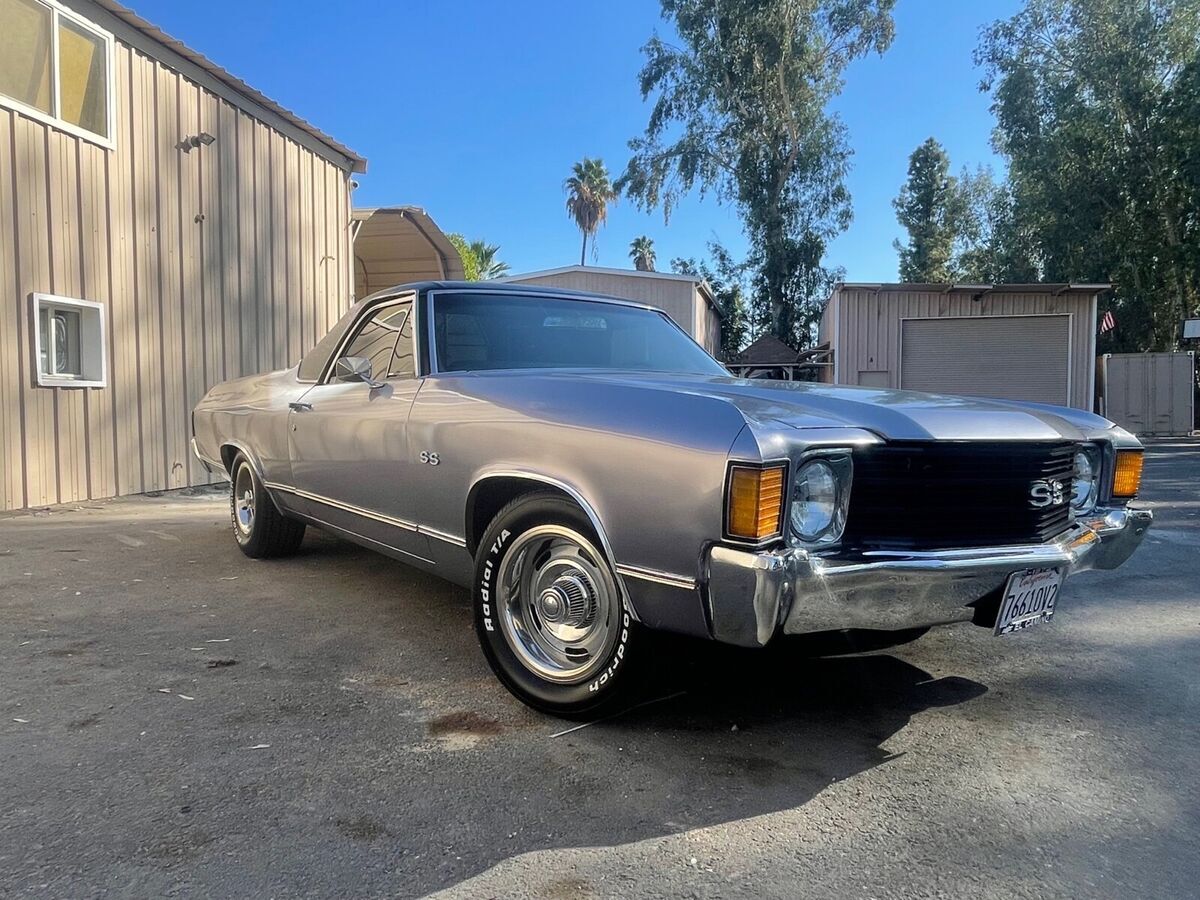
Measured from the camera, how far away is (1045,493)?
2.79m

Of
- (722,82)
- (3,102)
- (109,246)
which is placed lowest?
(109,246)

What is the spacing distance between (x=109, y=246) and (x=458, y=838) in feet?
25.0

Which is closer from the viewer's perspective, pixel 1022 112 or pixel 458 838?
pixel 458 838

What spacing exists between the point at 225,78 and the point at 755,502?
30.2ft

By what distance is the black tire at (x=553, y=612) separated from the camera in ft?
8.70

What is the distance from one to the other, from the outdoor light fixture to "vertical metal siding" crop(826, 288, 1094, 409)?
533 inches

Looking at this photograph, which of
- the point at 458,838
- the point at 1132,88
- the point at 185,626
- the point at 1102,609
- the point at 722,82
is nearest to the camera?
the point at 458,838

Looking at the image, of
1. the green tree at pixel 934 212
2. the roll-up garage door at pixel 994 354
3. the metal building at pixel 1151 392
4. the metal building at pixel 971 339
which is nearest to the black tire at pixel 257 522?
the metal building at pixel 971 339

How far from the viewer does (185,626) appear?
13.0 feet

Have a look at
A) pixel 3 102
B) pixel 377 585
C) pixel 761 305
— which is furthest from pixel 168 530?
pixel 761 305

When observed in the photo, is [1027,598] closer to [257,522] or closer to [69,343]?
[257,522]

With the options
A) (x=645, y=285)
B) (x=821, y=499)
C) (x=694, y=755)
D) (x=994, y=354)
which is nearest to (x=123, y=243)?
(x=694, y=755)

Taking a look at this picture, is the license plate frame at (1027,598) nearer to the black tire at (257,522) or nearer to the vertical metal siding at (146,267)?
the black tire at (257,522)

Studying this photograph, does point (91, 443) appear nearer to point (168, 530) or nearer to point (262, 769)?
point (168, 530)
